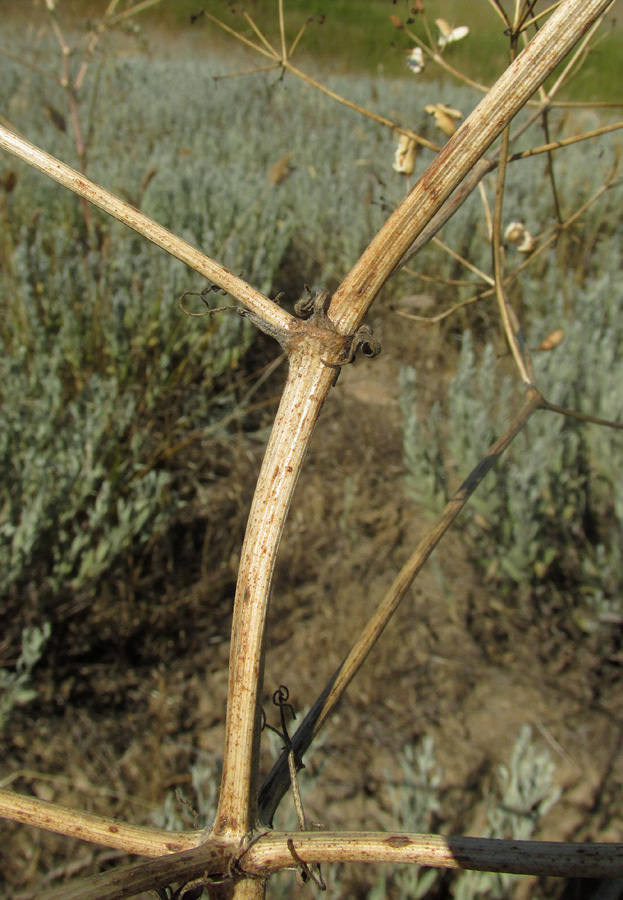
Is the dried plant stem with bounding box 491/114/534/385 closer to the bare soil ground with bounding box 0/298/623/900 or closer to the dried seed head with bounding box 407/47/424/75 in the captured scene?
the dried seed head with bounding box 407/47/424/75

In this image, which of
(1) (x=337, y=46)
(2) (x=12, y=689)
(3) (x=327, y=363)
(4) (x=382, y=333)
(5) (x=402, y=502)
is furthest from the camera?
(1) (x=337, y=46)

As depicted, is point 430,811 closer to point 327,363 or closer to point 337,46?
point 327,363

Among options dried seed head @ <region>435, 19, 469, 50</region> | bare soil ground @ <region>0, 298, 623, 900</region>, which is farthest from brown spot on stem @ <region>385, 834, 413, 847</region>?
bare soil ground @ <region>0, 298, 623, 900</region>

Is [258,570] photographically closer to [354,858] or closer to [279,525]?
[279,525]

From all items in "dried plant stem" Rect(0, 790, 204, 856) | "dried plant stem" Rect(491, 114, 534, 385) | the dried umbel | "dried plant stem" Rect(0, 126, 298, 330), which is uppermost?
the dried umbel

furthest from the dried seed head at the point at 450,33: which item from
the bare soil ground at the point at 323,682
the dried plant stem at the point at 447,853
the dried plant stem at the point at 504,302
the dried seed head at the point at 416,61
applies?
the bare soil ground at the point at 323,682

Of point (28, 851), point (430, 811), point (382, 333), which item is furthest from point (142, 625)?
point (382, 333)
